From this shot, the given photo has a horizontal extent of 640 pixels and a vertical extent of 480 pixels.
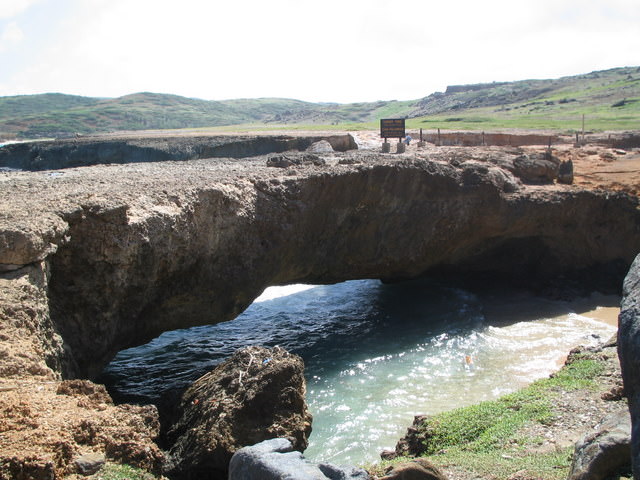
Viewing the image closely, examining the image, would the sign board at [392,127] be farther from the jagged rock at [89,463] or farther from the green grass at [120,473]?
the jagged rock at [89,463]

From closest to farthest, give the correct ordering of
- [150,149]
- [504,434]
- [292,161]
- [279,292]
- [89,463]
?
1. [89,463]
2. [504,434]
3. [292,161]
4. [279,292]
5. [150,149]

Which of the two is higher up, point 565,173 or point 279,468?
point 565,173

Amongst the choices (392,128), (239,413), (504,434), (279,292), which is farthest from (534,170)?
(239,413)

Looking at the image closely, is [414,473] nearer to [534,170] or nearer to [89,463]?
[89,463]

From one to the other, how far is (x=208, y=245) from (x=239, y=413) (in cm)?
531

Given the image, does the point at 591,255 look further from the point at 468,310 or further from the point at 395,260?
the point at 395,260

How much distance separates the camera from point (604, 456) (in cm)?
619

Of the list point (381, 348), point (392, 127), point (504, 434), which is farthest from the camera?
point (392, 127)

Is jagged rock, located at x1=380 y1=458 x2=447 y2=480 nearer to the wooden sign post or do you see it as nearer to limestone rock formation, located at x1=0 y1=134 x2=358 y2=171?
the wooden sign post

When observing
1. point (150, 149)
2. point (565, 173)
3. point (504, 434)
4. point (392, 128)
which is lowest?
point (504, 434)

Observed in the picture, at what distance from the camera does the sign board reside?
26.5 meters

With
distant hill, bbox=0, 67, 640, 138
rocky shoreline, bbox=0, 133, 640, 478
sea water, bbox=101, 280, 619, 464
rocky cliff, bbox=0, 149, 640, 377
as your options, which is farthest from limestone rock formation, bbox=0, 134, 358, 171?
distant hill, bbox=0, 67, 640, 138

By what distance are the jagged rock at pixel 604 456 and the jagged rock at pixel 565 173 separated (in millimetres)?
18423

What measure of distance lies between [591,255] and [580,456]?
1737cm
